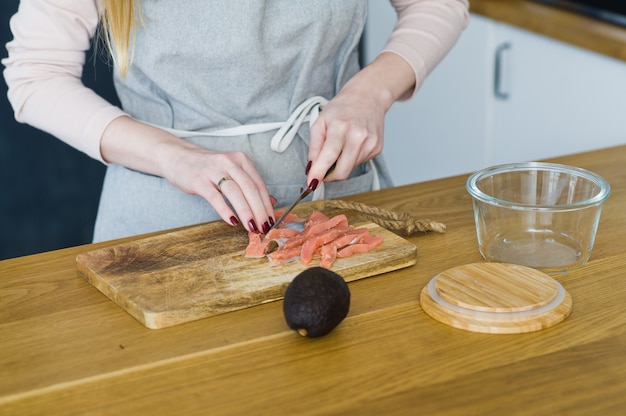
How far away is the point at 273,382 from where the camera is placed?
0.85 metres

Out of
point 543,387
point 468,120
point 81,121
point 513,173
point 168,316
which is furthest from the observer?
point 468,120

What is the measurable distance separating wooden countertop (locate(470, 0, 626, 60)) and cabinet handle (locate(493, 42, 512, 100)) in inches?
3.6

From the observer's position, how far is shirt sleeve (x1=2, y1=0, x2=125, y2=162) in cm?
136

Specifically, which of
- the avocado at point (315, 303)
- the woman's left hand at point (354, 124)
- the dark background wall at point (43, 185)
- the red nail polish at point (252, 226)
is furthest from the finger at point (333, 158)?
the dark background wall at point (43, 185)

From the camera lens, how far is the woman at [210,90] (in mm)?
1318

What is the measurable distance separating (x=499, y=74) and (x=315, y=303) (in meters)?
1.78

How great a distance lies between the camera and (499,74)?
2510 mm

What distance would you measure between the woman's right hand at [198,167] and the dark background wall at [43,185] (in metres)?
1.09

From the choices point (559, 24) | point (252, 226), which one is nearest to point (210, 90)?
point (252, 226)

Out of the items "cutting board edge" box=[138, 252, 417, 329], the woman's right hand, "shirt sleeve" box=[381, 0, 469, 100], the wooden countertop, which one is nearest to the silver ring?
the woman's right hand

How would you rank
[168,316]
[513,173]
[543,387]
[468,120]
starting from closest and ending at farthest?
1. [543,387]
2. [168,316]
3. [513,173]
4. [468,120]

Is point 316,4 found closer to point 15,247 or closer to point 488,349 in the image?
point 488,349

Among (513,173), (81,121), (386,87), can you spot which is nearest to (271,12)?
(386,87)

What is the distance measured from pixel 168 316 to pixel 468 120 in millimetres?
1882
